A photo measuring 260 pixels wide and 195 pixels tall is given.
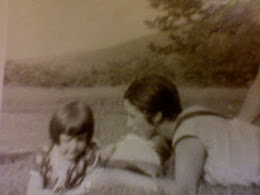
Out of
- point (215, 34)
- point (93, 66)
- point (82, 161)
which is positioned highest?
point (215, 34)

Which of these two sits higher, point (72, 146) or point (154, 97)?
point (154, 97)

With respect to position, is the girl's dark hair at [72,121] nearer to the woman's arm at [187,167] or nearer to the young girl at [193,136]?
the young girl at [193,136]

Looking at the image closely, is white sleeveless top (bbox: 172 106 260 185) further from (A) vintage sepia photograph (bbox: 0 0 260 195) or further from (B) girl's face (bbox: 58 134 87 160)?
(B) girl's face (bbox: 58 134 87 160)

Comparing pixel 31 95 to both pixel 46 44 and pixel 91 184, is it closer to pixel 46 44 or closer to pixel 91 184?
pixel 46 44

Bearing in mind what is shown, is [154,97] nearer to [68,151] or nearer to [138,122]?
[138,122]

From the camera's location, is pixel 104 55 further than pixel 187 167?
Yes

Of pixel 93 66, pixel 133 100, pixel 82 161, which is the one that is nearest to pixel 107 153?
pixel 82 161

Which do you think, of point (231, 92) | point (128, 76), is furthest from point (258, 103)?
point (128, 76)
